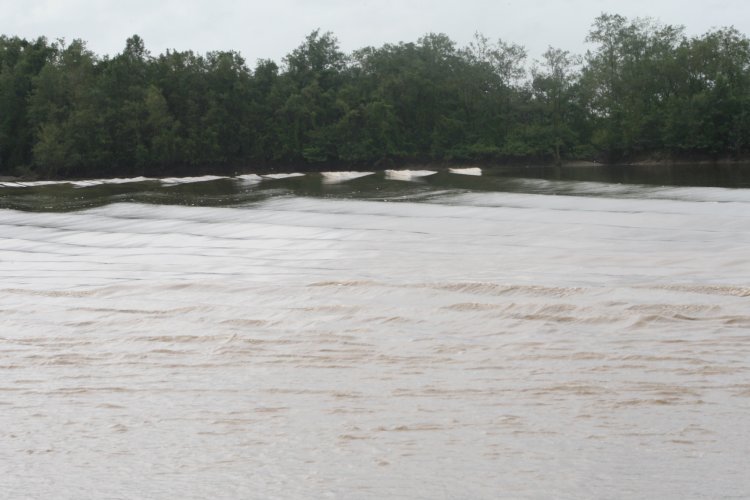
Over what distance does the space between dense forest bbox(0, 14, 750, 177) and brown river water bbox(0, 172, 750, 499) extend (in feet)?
234

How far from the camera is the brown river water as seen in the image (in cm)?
582

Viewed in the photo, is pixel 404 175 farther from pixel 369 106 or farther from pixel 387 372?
pixel 387 372

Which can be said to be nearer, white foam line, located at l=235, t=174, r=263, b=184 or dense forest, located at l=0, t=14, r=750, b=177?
white foam line, located at l=235, t=174, r=263, b=184

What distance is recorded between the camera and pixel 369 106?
9794 cm

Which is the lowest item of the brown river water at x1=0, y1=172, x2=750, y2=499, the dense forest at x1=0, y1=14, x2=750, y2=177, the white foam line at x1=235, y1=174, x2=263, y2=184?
the brown river water at x1=0, y1=172, x2=750, y2=499

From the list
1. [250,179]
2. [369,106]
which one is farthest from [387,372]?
[369,106]

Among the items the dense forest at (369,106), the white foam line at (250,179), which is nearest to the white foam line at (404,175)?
the white foam line at (250,179)

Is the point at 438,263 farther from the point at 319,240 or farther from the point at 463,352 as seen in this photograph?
the point at 463,352

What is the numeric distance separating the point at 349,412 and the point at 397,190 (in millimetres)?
33553

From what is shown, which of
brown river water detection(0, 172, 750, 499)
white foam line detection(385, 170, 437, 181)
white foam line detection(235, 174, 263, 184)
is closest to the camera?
brown river water detection(0, 172, 750, 499)

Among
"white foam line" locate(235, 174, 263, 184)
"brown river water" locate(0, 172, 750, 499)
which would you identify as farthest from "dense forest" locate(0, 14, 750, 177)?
"brown river water" locate(0, 172, 750, 499)

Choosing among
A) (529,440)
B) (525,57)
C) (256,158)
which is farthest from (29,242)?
(525,57)

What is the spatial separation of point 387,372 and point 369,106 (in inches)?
3593

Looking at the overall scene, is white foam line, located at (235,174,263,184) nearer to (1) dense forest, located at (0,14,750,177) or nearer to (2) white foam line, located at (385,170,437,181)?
(2) white foam line, located at (385,170,437,181)
